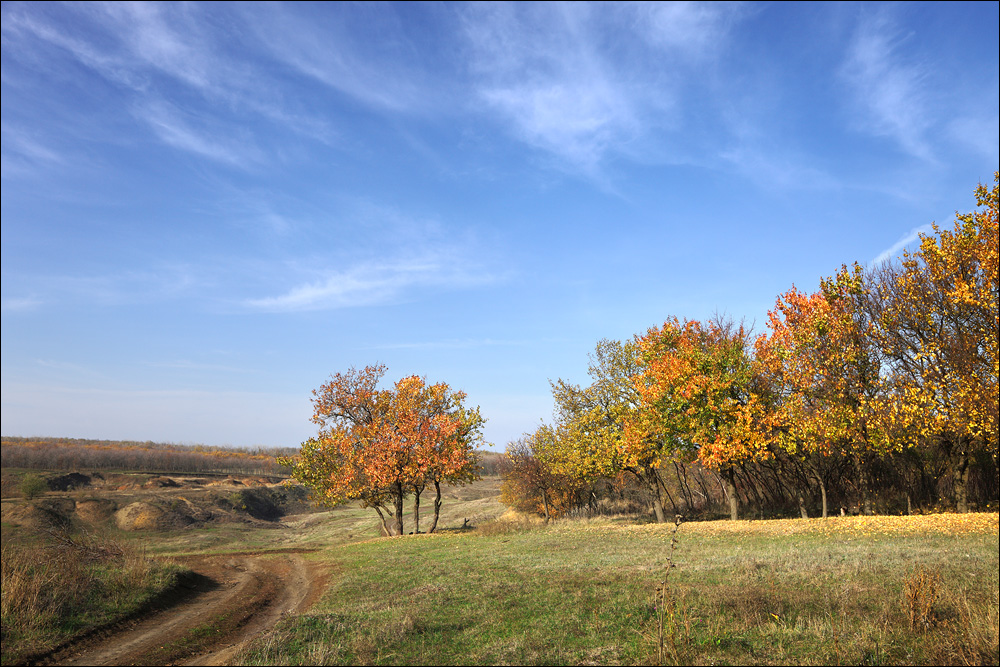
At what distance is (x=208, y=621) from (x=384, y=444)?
68.3 ft

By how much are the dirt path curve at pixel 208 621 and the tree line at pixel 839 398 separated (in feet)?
66.3

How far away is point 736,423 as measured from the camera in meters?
28.7

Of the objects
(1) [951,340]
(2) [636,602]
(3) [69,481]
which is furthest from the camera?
(3) [69,481]

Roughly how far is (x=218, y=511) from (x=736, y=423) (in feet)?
175

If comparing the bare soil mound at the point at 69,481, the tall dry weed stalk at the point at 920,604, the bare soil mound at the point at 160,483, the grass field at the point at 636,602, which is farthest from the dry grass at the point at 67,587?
the bare soil mound at the point at 160,483

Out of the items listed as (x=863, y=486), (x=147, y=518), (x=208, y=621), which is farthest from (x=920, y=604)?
(x=147, y=518)

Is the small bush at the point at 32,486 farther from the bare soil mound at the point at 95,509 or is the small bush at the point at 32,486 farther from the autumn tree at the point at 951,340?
the autumn tree at the point at 951,340

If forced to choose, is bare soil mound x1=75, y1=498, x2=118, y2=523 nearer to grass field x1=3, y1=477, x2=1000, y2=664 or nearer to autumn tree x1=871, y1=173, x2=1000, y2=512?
grass field x1=3, y1=477, x2=1000, y2=664

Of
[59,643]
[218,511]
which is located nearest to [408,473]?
[59,643]

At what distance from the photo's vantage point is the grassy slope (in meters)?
8.32

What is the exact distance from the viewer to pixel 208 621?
41.2 feet

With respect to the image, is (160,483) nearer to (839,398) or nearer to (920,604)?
(839,398)

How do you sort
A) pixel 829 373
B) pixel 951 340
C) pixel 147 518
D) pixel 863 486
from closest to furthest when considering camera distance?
1. pixel 951 340
2. pixel 829 373
3. pixel 863 486
4. pixel 147 518

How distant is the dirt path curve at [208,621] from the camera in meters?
9.85
